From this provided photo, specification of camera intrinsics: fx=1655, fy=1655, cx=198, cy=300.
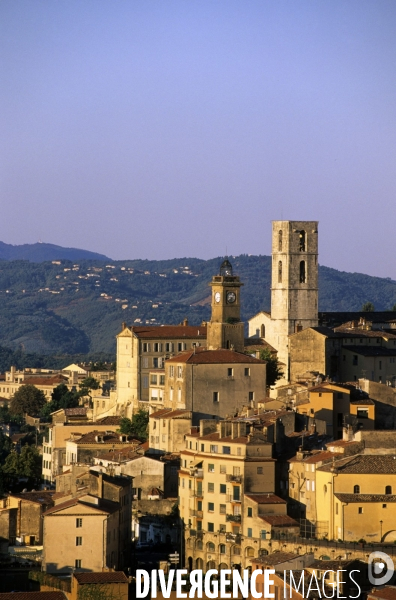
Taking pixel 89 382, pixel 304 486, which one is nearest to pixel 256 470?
pixel 304 486

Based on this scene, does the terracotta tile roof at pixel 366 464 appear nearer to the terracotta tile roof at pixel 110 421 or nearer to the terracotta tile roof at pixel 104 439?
the terracotta tile roof at pixel 104 439

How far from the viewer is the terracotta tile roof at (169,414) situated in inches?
3179

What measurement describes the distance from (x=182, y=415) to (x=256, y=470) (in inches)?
515

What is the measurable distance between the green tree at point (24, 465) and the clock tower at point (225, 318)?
42.6ft

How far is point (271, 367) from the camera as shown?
3543 inches

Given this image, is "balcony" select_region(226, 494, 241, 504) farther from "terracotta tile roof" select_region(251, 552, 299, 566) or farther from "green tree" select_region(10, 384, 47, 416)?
"green tree" select_region(10, 384, 47, 416)

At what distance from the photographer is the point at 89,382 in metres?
143

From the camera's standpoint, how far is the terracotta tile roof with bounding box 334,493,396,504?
64.4 m

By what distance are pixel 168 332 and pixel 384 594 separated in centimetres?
4485

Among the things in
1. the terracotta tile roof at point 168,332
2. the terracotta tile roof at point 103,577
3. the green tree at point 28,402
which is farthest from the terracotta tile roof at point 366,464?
→ the green tree at point 28,402

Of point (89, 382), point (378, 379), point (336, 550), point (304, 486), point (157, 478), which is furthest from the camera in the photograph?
point (89, 382)

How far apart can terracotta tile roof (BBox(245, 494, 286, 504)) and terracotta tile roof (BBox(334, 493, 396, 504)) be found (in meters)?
Result: 2.84

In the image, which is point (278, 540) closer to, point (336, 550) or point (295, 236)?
point (336, 550)

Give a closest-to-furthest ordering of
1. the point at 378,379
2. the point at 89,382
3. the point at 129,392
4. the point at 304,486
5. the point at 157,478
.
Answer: the point at 304,486, the point at 157,478, the point at 378,379, the point at 129,392, the point at 89,382
